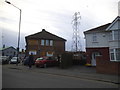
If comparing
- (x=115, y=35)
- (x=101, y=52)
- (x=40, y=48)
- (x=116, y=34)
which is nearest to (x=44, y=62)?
(x=101, y=52)

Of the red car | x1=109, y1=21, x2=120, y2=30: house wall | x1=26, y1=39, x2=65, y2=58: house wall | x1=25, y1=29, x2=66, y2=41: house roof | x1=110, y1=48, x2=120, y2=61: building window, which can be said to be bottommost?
the red car

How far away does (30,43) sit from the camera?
43.0 metres

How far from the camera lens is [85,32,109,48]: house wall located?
85.8 ft

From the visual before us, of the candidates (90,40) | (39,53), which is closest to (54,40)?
(39,53)

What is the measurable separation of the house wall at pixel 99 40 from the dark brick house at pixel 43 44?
57.4 ft

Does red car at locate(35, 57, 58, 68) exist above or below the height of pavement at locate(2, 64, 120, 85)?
above

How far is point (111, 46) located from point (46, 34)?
24.8 metres

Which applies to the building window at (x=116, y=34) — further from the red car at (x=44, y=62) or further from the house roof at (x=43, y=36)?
the house roof at (x=43, y=36)

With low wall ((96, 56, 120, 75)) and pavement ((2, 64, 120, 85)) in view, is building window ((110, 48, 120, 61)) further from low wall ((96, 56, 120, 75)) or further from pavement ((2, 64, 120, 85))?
low wall ((96, 56, 120, 75))

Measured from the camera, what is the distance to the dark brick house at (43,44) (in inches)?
1686

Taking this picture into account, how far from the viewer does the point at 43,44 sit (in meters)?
43.7

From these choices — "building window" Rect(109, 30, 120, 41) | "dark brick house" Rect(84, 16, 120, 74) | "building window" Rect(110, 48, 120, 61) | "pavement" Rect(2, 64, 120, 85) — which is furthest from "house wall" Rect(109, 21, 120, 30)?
"pavement" Rect(2, 64, 120, 85)

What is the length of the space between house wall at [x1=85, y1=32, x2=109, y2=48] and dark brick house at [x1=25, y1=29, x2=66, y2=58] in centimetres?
1749

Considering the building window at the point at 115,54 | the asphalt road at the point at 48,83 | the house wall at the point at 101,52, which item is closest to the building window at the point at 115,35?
the building window at the point at 115,54
